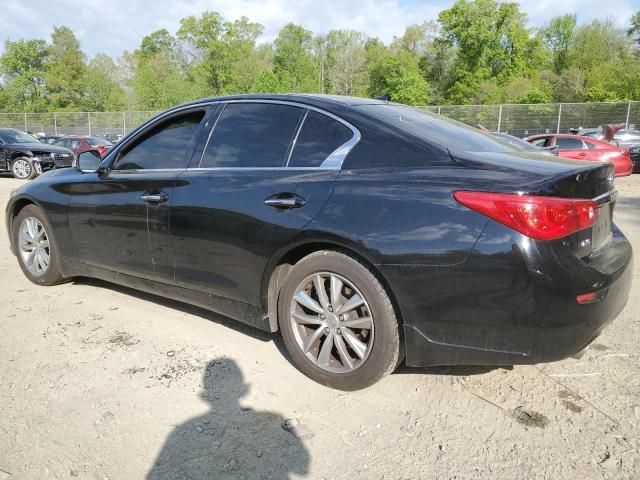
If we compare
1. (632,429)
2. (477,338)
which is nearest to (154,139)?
(477,338)

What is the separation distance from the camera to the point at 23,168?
14.9 m

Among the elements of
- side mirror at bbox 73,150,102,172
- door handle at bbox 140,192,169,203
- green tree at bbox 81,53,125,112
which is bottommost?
door handle at bbox 140,192,169,203

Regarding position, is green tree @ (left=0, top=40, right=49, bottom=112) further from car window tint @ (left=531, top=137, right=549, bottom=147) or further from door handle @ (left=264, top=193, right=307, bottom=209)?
door handle @ (left=264, top=193, right=307, bottom=209)

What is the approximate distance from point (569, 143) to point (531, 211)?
42.6ft

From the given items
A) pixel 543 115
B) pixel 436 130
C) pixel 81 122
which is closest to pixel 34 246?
pixel 436 130

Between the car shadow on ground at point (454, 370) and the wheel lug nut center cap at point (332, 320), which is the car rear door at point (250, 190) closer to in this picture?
the wheel lug nut center cap at point (332, 320)

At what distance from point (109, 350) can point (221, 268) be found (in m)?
0.91

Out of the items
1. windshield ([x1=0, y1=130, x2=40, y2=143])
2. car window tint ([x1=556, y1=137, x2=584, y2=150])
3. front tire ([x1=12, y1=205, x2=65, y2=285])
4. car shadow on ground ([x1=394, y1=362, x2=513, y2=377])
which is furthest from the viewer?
windshield ([x1=0, y1=130, x2=40, y2=143])

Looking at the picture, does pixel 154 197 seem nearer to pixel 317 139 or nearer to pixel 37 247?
pixel 317 139

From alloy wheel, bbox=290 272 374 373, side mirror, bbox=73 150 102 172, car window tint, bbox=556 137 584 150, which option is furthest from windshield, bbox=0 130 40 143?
alloy wheel, bbox=290 272 374 373

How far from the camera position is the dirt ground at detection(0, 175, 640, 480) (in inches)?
87.1

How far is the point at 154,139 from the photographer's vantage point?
3803 mm

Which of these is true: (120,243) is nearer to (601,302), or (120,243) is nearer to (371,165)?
(371,165)

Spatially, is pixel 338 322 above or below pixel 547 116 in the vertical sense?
below
